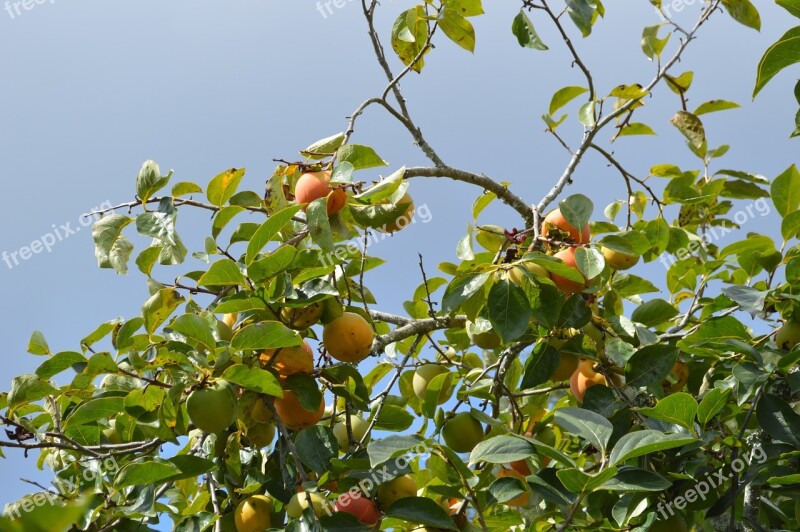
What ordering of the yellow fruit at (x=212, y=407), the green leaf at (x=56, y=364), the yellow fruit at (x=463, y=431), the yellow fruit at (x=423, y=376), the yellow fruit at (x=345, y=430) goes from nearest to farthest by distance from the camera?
the yellow fruit at (x=212, y=407) < the green leaf at (x=56, y=364) < the yellow fruit at (x=463, y=431) < the yellow fruit at (x=345, y=430) < the yellow fruit at (x=423, y=376)

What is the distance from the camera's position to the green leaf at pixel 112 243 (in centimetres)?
202

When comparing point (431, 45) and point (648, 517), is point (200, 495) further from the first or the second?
point (431, 45)

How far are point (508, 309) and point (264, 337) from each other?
0.59m

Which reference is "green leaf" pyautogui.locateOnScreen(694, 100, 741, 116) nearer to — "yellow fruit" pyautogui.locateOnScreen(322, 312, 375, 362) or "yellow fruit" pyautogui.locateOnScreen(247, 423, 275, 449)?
"yellow fruit" pyautogui.locateOnScreen(322, 312, 375, 362)

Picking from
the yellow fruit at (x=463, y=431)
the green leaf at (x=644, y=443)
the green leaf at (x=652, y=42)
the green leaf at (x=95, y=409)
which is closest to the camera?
the green leaf at (x=644, y=443)

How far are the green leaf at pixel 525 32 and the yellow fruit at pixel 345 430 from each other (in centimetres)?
138

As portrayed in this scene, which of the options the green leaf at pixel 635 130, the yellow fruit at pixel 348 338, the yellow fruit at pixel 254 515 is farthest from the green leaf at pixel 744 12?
the yellow fruit at pixel 254 515

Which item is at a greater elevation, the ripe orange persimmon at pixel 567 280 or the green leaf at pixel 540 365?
the ripe orange persimmon at pixel 567 280

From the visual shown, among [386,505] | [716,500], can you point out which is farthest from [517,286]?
[716,500]

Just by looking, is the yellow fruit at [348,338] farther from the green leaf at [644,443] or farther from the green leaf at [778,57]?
the green leaf at [778,57]

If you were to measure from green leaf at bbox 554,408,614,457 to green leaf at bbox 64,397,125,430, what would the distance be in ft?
3.43

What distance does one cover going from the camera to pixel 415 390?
2.58m

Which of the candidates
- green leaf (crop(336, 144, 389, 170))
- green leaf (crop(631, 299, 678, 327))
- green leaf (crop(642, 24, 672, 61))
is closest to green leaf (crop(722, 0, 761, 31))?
green leaf (crop(642, 24, 672, 61))

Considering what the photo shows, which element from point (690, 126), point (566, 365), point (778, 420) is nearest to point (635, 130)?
point (690, 126)
